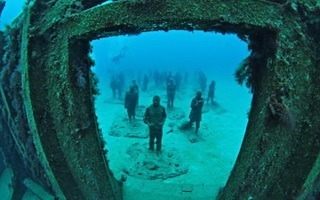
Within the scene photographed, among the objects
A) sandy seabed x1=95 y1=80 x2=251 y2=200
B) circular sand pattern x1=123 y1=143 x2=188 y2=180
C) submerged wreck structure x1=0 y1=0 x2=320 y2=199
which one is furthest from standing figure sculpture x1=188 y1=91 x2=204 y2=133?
submerged wreck structure x1=0 y1=0 x2=320 y2=199

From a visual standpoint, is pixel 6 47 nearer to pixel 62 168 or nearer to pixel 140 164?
pixel 62 168

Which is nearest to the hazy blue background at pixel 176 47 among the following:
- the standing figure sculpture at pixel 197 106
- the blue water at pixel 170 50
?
the blue water at pixel 170 50

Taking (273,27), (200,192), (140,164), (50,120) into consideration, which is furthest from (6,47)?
(140,164)

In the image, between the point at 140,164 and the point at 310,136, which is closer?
the point at 310,136

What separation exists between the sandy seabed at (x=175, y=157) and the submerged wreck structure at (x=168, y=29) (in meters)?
2.06

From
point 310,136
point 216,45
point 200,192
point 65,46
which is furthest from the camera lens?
point 216,45

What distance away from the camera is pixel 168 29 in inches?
83.6

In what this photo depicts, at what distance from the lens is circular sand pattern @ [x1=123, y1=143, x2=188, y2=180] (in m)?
6.32

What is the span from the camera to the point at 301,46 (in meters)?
1.85

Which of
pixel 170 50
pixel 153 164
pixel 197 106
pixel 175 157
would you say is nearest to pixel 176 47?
pixel 170 50

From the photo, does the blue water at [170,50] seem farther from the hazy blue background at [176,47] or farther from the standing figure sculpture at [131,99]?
the standing figure sculpture at [131,99]

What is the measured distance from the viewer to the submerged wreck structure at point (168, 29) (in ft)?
6.07

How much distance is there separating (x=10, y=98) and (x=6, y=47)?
59cm

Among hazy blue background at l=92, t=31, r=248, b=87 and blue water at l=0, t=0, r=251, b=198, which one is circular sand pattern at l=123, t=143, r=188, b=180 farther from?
hazy blue background at l=92, t=31, r=248, b=87
